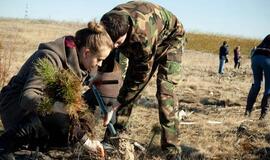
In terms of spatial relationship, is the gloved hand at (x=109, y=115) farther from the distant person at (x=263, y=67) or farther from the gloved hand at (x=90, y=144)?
the distant person at (x=263, y=67)

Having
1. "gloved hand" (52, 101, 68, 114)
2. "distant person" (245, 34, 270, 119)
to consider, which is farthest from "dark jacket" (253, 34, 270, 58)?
"gloved hand" (52, 101, 68, 114)

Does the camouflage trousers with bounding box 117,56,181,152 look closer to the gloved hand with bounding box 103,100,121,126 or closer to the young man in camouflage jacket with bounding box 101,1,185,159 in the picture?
the young man in camouflage jacket with bounding box 101,1,185,159

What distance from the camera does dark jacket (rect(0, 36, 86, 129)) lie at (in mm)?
2846

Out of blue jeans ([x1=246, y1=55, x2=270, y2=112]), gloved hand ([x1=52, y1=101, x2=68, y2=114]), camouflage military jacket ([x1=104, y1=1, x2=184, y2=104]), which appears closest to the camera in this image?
gloved hand ([x1=52, y1=101, x2=68, y2=114])

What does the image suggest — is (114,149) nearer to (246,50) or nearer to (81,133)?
(81,133)

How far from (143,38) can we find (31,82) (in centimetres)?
118

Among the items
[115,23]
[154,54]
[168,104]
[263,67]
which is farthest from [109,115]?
[263,67]

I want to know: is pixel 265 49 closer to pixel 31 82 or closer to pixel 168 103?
pixel 168 103

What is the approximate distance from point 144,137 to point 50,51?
214 centimetres

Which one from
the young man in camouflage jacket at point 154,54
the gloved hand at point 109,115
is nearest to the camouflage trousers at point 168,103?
the young man in camouflage jacket at point 154,54

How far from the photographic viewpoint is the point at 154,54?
4.03 m

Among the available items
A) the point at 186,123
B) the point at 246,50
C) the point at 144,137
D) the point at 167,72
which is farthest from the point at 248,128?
the point at 246,50

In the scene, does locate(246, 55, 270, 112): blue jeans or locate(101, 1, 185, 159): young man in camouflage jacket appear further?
locate(246, 55, 270, 112): blue jeans

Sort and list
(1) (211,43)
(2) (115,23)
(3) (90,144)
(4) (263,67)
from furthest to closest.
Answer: (1) (211,43) < (4) (263,67) < (2) (115,23) < (3) (90,144)
